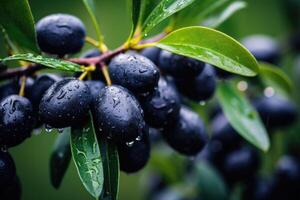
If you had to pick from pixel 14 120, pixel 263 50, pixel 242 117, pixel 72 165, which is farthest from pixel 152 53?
pixel 72 165

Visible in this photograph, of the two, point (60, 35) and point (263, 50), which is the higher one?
point (60, 35)

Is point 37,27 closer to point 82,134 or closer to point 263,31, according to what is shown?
point 82,134

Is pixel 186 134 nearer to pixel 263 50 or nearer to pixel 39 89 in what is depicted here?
pixel 39 89

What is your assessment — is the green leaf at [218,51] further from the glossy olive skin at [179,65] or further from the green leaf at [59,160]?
the green leaf at [59,160]

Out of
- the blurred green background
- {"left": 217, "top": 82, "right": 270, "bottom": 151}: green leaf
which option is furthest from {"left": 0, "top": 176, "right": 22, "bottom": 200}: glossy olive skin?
the blurred green background

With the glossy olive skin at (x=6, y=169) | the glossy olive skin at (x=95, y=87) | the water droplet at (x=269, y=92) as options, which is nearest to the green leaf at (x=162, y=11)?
the glossy olive skin at (x=95, y=87)

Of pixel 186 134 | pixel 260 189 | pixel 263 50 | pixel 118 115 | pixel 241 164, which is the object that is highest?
pixel 118 115
